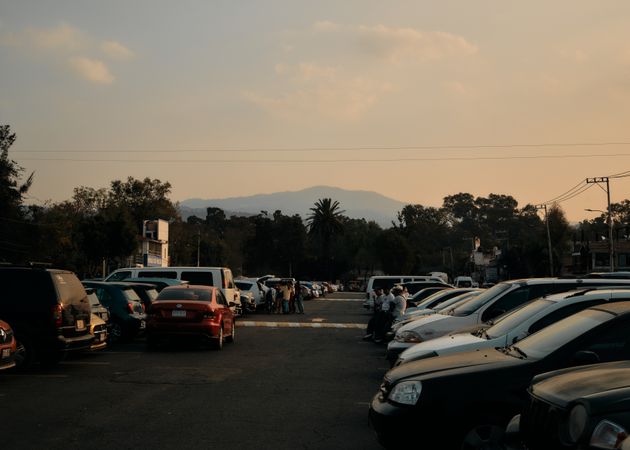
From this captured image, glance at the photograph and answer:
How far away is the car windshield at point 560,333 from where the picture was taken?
695 centimetres

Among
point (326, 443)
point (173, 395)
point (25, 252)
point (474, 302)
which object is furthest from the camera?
point (25, 252)

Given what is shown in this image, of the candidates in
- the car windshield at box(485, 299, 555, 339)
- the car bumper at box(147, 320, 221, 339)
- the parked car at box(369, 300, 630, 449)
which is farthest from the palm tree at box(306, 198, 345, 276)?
the parked car at box(369, 300, 630, 449)

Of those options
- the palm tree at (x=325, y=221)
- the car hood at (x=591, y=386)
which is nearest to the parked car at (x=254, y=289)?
the car hood at (x=591, y=386)

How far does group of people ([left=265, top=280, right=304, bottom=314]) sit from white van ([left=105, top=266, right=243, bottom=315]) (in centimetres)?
1024

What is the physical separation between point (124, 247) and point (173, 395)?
6126cm

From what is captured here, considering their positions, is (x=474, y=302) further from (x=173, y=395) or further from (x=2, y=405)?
(x=2, y=405)

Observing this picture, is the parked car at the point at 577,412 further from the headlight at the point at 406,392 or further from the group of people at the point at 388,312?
the group of people at the point at 388,312

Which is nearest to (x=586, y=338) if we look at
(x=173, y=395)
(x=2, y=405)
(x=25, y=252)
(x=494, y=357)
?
(x=494, y=357)

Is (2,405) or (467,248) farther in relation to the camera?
(467,248)

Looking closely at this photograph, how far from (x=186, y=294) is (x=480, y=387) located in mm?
12676

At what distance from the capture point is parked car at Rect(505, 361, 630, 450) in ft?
13.2

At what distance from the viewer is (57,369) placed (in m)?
14.1

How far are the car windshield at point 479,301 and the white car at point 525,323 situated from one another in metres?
3.93

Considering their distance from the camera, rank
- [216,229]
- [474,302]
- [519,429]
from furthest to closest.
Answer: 1. [216,229]
2. [474,302]
3. [519,429]
